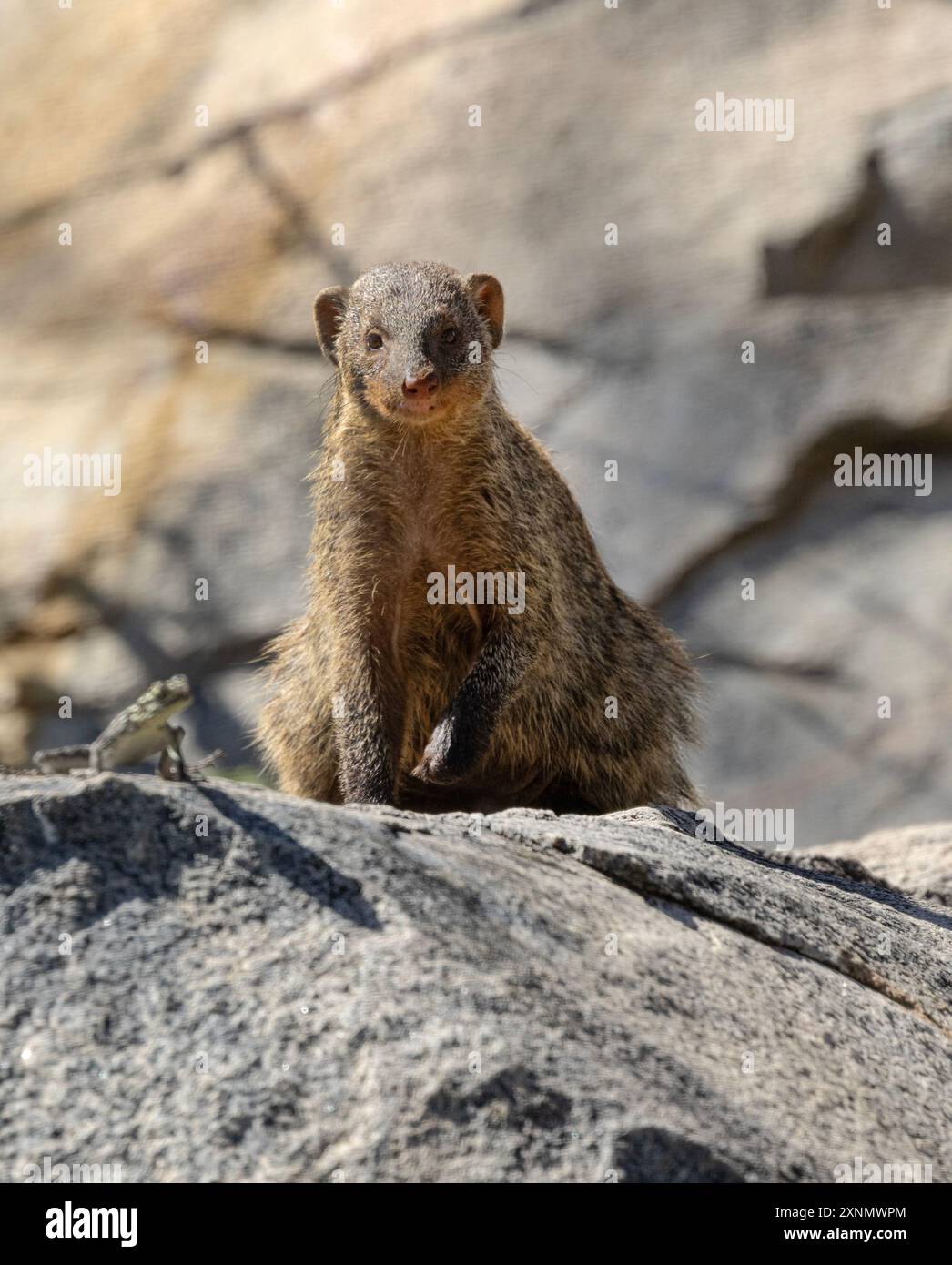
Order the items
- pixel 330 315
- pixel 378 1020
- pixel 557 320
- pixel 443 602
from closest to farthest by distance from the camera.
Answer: pixel 378 1020 → pixel 443 602 → pixel 330 315 → pixel 557 320

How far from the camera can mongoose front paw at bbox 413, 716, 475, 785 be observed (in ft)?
15.6

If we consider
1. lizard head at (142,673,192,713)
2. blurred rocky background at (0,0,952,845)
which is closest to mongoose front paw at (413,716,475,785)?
lizard head at (142,673,192,713)

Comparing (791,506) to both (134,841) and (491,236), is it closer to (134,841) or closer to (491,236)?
(491,236)

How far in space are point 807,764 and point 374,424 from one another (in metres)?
5.49

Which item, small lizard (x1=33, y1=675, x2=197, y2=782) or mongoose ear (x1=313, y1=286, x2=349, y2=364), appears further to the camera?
mongoose ear (x1=313, y1=286, x2=349, y2=364)

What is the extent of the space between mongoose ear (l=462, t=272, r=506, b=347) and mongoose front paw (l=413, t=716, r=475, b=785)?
4.60ft

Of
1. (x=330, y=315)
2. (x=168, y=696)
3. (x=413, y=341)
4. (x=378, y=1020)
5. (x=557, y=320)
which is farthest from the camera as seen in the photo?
(x=557, y=320)

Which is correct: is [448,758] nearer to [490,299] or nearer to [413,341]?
[413,341]

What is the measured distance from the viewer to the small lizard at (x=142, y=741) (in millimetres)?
2770

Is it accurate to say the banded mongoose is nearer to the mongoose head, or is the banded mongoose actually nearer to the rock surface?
the mongoose head

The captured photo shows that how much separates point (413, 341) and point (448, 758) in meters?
1.26

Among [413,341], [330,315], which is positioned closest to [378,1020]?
[413,341]

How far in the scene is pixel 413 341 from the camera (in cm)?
484
